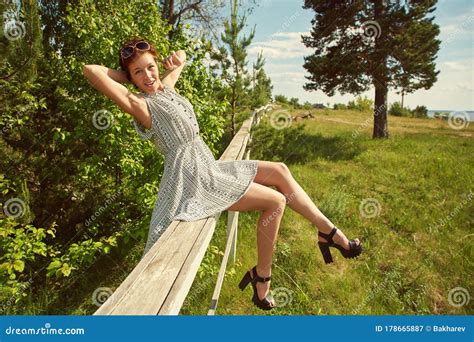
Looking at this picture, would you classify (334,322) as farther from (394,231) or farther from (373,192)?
(373,192)

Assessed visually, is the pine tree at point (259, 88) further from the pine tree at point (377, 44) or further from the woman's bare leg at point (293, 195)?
the pine tree at point (377, 44)

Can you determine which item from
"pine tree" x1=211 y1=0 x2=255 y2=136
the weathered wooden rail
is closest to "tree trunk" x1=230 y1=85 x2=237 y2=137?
"pine tree" x1=211 y1=0 x2=255 y2=136

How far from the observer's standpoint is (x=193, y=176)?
2.41 m

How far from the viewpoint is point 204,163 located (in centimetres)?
250

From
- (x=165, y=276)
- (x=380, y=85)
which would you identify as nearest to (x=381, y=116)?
(x=380, y=85)

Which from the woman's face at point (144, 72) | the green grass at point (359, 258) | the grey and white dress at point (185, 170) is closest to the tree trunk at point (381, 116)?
the green grass at point (359, 258)

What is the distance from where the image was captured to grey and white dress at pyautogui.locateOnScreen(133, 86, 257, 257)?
229 centimetres

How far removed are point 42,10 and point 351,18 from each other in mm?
9669

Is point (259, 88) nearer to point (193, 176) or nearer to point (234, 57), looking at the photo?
point (234, 57)

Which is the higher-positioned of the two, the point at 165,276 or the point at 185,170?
the point at 185,170

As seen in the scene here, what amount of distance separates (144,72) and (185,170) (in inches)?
29.9

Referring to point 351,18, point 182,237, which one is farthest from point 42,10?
point 351,18

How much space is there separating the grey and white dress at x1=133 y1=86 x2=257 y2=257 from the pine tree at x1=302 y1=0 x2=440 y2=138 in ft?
31.8

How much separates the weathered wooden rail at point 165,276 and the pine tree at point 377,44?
1048cm
